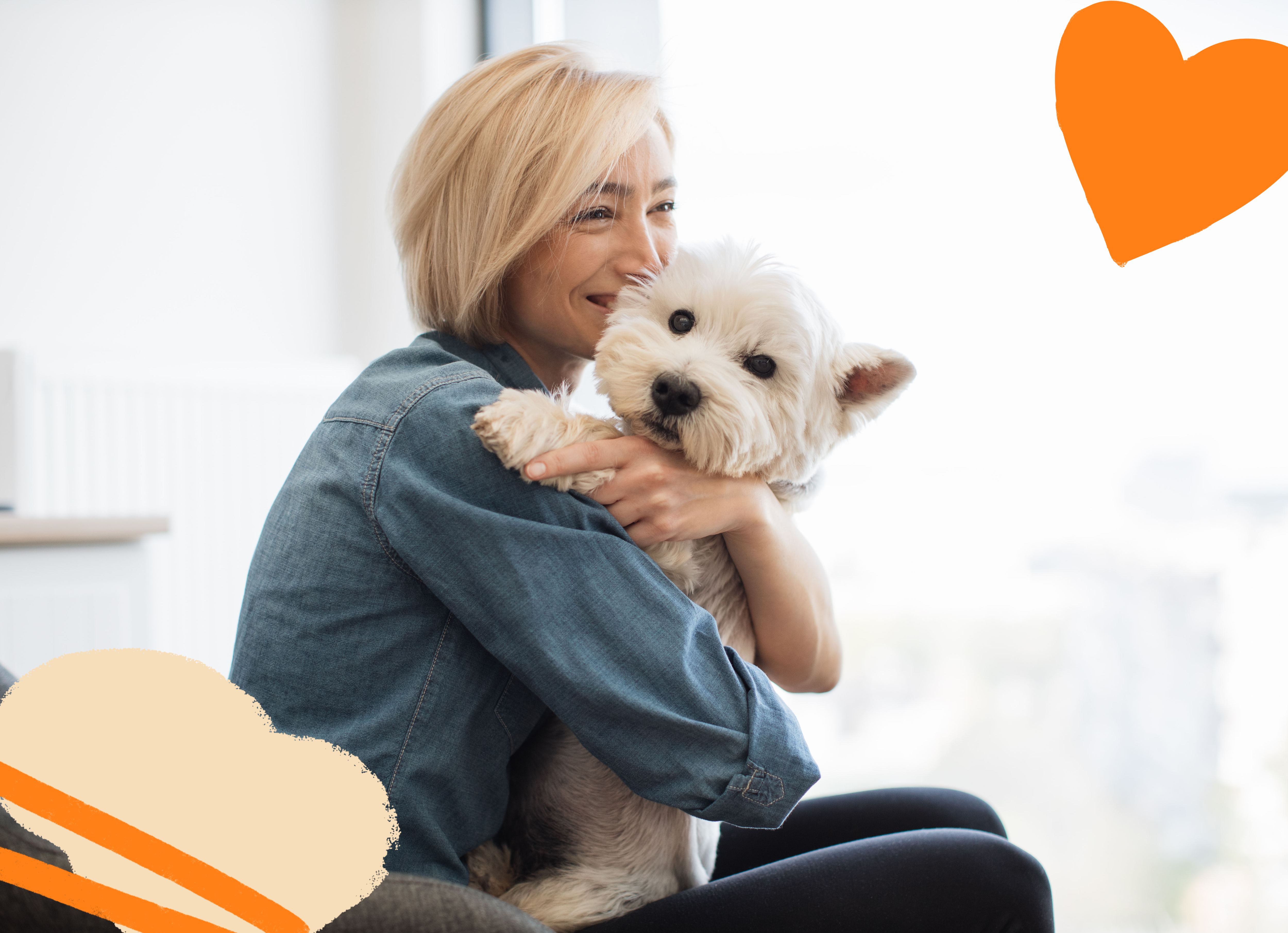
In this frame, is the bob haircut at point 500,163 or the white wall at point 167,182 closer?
the bob haircut at point 500,163

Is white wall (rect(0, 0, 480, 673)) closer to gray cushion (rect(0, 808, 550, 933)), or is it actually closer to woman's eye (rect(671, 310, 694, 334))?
woman's eye (rect(671, 310, 694, 334))

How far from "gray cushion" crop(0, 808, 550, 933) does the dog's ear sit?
0.86 m

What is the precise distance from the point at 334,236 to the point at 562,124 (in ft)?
8.99

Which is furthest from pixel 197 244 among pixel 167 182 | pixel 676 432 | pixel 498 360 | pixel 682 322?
pixel 676 432

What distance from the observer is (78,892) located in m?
0.52

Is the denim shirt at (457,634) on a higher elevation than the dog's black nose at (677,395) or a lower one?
lower

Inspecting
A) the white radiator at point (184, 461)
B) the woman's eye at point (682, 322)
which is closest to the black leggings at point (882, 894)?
the woman's eye at point (682, 322)

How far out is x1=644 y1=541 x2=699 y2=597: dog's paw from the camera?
1156mm

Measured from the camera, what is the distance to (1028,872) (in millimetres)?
1051

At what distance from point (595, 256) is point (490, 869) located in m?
0.81

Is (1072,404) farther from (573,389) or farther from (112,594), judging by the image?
(112,594)

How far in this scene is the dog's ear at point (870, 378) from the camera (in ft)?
4.28

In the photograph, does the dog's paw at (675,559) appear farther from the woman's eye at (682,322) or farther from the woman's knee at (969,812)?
the woman's knee at (969,812)

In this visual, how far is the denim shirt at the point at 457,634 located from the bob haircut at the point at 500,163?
0.26 metres
